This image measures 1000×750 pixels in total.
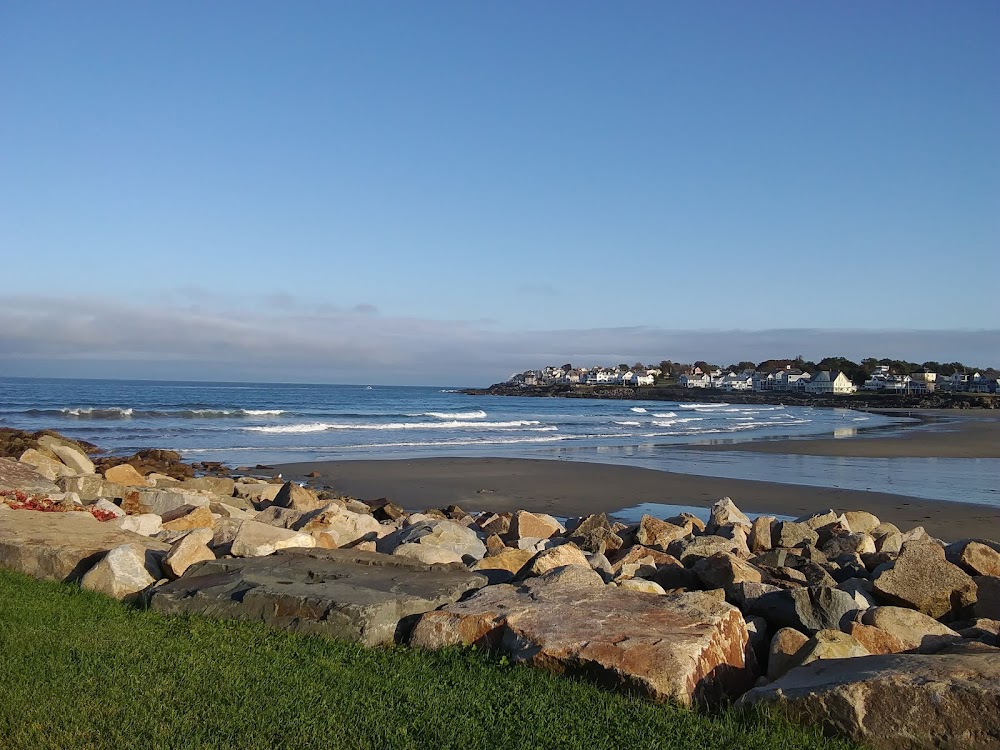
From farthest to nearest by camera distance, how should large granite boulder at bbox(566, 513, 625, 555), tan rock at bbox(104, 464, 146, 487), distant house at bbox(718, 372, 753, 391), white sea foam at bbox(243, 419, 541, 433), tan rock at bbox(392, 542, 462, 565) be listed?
distant house at bbox(718, 372, 753, 391), white sea foam at bbox(243, 419, 541, 433), tan rock at bbox(104, 464, 146, 487), large granite boulder at bbox(566, 513, 625, 555), tan rock at bbox(392, 542, 462, 565)

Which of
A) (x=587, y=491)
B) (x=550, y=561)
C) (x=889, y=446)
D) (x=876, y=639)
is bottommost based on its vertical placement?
(x=889, y=446)

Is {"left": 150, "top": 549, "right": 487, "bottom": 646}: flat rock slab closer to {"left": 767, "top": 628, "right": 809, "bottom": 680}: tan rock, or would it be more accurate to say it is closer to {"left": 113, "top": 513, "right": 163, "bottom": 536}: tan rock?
{"left": 767, "top": 628, "right": 809, "bottom": 680}: tan rock

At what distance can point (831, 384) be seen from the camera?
127 m

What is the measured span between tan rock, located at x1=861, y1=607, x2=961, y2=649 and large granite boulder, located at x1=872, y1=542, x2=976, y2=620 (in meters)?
0.88

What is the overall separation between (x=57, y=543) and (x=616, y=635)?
18.0 ft

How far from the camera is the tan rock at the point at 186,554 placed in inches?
281

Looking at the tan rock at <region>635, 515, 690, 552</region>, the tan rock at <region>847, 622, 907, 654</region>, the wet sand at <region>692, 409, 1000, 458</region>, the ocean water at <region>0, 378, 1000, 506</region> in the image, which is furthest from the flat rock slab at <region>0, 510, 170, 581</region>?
the wet sand at <region>692, 409, 1000, 458</region>

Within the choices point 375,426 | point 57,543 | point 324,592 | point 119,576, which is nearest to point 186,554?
point 119,576

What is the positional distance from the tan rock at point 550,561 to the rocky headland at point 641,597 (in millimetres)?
18

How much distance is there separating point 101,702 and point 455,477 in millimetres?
17292

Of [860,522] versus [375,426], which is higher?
[860,522]

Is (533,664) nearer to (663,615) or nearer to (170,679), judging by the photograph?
(663,615)

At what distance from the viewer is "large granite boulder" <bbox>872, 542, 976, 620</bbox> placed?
6500 mm

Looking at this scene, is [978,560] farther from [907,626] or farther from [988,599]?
[907,626]
